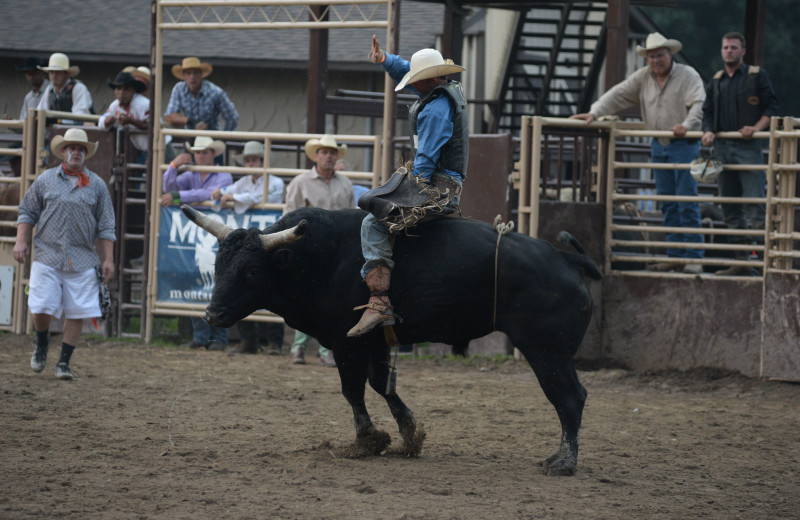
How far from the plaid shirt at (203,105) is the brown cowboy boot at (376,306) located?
21.6ft

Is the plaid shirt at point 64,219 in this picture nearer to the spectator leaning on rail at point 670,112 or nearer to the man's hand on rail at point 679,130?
the spectator leaning on rail at point 670,112

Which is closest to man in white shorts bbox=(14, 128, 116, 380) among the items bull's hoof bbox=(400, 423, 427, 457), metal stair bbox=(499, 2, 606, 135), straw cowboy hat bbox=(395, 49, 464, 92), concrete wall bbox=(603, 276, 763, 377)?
bull's hoof bbox=(400, 423, 427, 457)

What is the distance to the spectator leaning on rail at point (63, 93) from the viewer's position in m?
13.0

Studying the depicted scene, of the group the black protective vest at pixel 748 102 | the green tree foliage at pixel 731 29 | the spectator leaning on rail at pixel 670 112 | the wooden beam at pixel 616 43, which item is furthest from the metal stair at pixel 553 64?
the green tree foliage at pixel 731 29

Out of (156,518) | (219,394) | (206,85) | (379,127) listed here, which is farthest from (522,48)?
(156,518)

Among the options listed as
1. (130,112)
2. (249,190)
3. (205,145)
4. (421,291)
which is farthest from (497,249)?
(130,112)

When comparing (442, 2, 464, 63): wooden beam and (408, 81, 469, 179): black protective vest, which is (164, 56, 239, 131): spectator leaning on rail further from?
(408, 81, 469, 179): black protective vest

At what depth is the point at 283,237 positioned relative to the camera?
6.17 meters

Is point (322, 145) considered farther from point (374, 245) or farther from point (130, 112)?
point (374, 245)

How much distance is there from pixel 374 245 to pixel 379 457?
1408mm

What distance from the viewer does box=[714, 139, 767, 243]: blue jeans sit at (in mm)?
9773

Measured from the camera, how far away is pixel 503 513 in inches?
201

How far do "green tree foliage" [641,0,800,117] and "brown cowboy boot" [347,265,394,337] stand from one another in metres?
25.1

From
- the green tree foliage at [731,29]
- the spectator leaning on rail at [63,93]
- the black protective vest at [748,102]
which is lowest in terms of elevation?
the black protective vest at [748,102]
